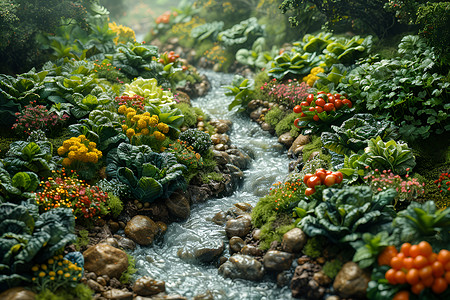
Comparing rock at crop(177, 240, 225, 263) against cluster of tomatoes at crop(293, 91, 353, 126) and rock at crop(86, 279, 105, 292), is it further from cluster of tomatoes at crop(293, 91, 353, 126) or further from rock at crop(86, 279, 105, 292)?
cluster of tomatoes at crop(293, 91, 353, 126)

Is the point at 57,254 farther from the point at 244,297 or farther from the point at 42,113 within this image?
the point at 42,113

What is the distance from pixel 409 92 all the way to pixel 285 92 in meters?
3.80

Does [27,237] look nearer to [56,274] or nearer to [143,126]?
[56,274]

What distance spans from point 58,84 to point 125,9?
49.7 ft

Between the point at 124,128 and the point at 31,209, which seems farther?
the point at 124,128

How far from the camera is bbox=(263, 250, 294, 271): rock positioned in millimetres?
6246

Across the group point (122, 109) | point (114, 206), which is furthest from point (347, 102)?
point (114, 206)

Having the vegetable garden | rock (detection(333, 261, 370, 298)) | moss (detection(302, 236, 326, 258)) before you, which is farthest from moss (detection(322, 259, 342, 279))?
moss (detection(302, 236, 326, 258))

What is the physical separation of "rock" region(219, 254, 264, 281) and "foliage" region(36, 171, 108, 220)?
2531 millimetres

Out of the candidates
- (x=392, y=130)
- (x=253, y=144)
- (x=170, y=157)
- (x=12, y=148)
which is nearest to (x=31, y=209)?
Answer: (x=12, y=148)

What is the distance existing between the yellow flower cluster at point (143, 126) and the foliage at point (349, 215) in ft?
13.3

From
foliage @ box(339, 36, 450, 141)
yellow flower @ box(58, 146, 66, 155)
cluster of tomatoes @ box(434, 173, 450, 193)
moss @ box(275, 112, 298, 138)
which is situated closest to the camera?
cluster of tomatoes @ box(434, 173, 450, 193)

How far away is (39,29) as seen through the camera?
1150 centimetres

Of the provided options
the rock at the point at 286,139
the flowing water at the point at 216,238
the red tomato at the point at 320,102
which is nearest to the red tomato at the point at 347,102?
the red tomato at the point at 320,102
